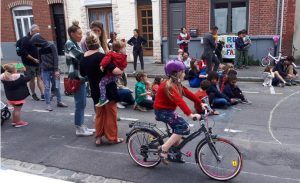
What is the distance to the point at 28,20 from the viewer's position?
63.4 feet

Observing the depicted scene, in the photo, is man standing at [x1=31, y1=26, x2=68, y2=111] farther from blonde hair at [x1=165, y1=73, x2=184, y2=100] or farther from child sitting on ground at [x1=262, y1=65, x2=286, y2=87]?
child sitting on ground at [x1=262, y1=65, x2=286, y2=87]

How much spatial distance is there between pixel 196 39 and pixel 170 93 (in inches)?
414

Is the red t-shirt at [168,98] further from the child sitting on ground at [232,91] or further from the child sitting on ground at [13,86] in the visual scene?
the child sitting on ground at [232,91]

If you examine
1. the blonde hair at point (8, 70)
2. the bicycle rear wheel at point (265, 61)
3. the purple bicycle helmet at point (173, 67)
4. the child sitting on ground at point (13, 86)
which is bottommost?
the bicycle rear wheel at point (265, 61)

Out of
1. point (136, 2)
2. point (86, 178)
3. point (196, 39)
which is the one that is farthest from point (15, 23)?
point (86, 178)

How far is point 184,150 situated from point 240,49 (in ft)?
27.1

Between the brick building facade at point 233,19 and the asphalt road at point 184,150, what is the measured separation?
526cm

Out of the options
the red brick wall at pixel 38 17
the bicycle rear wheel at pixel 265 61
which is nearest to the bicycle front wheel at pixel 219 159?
the bicycle rear wheel at pixel 265 61

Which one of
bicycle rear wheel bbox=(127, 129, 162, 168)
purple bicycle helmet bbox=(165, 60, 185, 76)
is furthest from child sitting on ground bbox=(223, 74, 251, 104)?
purple bicycle helmet bbox=(165, 60, 185, 76)

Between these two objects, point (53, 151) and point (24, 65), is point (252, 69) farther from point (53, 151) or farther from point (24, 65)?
point (53, 151)

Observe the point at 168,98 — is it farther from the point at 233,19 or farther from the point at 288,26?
the point at 233,19

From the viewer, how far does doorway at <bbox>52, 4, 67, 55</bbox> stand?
17906 millimetres

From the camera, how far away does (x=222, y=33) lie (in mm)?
14250

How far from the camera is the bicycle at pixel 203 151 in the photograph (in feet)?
14.4
